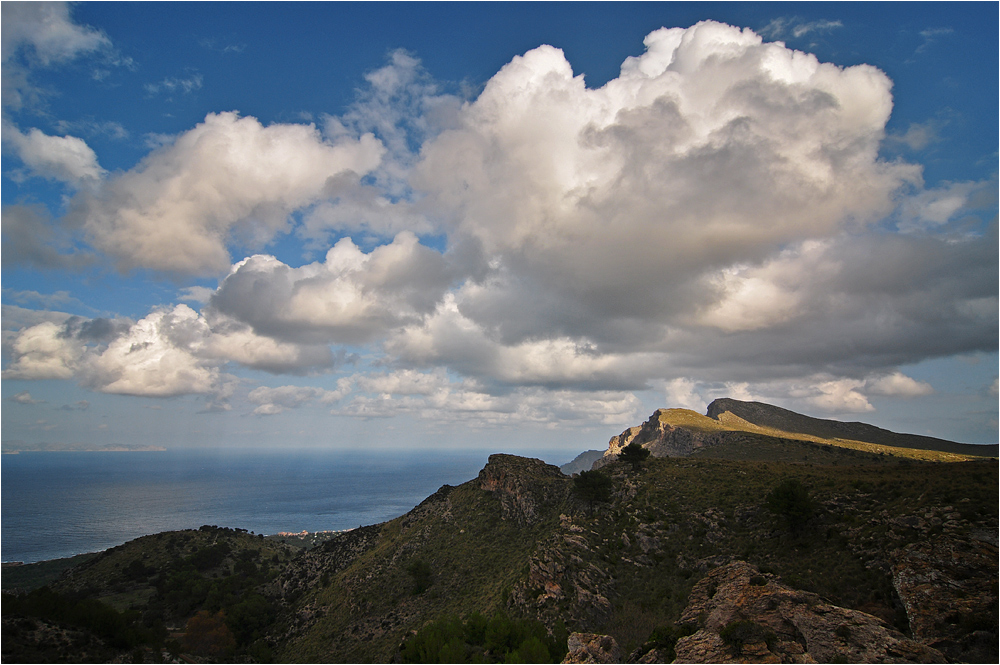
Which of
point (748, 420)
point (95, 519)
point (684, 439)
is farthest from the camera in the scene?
point (95, 519)

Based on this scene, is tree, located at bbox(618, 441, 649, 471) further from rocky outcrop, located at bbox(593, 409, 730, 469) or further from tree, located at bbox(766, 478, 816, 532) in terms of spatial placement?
rocky outcrop, located at bbox(593, 409, 730, 469)

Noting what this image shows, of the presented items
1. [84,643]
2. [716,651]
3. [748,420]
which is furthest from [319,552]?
[748,420]

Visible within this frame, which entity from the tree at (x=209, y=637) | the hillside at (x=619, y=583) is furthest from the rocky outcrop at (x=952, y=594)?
the tree at (x=209, y=637)

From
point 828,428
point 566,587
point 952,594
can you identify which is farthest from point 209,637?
point 828,428

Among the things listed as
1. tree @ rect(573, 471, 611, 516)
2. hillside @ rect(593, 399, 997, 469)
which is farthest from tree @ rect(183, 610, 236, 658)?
hillside @ rect(593, 399, 997, 469)

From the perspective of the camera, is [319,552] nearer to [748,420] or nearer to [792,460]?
[792,460]

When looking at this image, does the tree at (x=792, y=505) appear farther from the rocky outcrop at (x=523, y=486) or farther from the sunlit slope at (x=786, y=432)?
the sunlit slope at (x=786, y=432)
